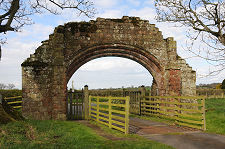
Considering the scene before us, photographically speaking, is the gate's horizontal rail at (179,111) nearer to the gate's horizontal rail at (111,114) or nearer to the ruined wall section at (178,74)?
the ruined wall section at (178,74)

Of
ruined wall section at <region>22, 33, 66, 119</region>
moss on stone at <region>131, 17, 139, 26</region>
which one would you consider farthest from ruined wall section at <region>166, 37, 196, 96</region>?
ruined wall section at <region>22, 33, 66, 119</region>

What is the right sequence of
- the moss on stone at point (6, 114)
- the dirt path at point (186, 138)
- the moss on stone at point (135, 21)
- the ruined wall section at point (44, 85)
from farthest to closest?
the moss on stone at point (135, 21), the ruined wall section at point (44, 85), the moss on stone at point (6, 114), the dirt path at point (186, 138)

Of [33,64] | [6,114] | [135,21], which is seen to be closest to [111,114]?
[6,114]

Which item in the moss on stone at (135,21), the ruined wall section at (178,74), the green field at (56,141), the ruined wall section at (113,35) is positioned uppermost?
the moss on stone at (135,21)

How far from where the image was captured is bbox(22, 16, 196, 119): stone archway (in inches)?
468

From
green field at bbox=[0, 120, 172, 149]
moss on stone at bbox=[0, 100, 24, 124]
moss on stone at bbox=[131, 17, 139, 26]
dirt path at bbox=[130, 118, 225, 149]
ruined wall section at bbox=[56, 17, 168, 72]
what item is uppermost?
moss on stone at bbox=[131, 17, 139, 26]

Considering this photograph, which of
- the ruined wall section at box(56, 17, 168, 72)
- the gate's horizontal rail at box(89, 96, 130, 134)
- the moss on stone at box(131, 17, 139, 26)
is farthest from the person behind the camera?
the moss on stone at box(131, 17, 139, 26)

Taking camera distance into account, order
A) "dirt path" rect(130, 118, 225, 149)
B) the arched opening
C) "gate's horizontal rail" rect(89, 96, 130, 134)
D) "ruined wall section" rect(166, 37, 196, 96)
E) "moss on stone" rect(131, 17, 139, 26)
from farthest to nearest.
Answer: "ruined wall section" rect(166, 37, 196, 96) → "moss on stone" rect(131, 17, 139, 26) → the arched opening → "gate's horizontal rail" rect(89, 96, 130, 134) → "dirt path" rect(130, 118, 225, 149)

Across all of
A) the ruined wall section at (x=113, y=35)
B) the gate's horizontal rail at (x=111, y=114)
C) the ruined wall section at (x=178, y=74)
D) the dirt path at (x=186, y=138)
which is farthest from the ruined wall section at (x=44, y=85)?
the ruined wall section at (x=178, y=74)

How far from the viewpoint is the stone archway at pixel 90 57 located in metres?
11.9

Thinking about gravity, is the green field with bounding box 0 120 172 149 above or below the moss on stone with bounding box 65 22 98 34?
below

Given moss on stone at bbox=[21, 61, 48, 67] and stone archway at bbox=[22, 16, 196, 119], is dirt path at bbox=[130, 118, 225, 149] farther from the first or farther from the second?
moss on stone at bbox=[21, 61, 48, 67]

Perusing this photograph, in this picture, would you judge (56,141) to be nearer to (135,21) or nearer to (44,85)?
(44,85)

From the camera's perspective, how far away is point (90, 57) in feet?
43.9
